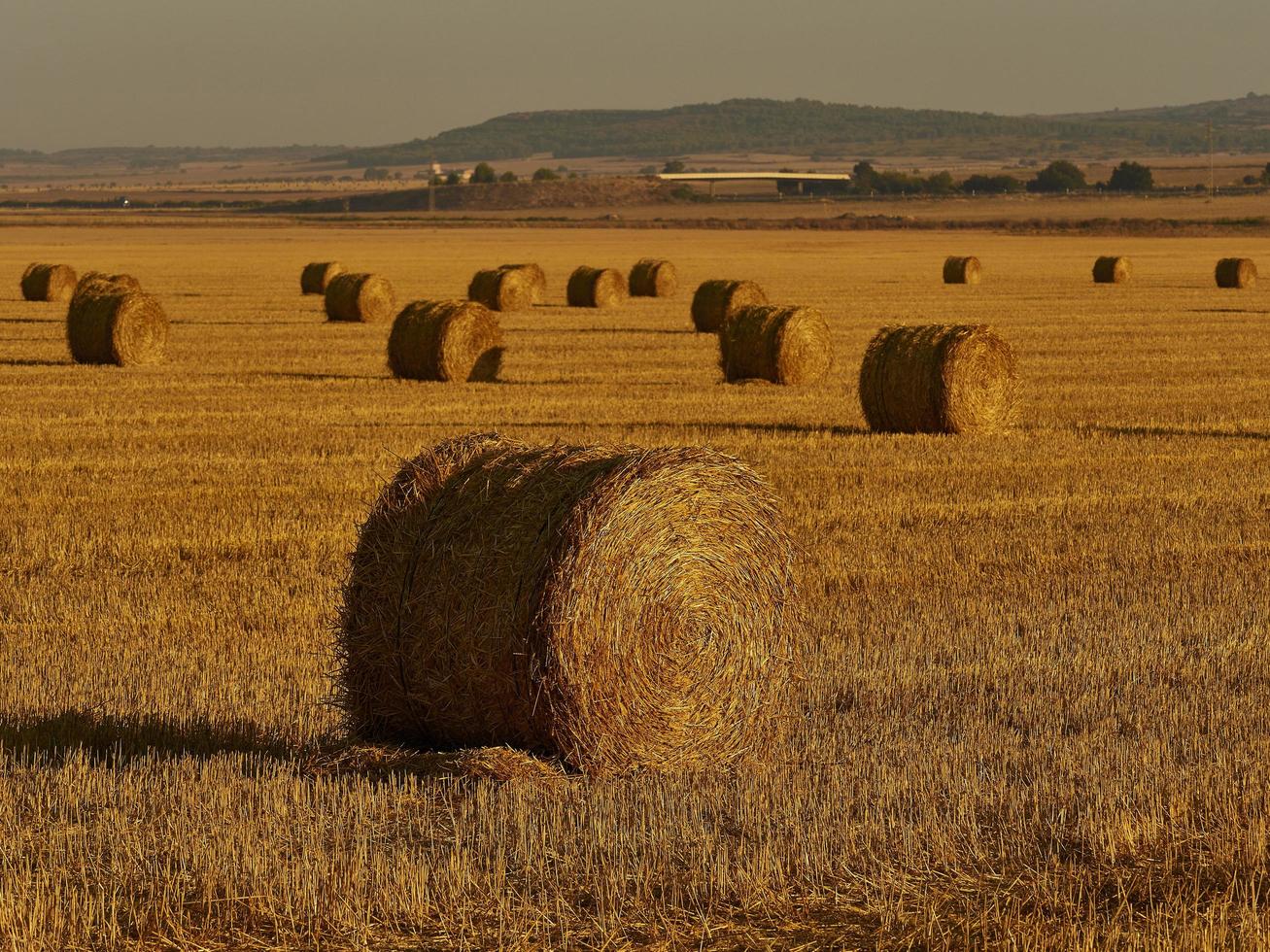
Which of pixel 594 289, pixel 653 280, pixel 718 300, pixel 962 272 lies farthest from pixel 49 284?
pixel 962 272

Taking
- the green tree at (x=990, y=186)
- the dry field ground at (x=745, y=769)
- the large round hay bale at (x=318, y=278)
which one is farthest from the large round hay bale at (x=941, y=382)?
the green tree at (x=990, y=186)

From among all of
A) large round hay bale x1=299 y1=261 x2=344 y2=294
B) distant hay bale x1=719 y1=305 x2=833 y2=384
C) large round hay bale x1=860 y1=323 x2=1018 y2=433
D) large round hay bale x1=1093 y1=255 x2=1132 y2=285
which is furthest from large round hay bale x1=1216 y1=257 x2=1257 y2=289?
large round hay bale x1=860 y1=323 x2=1018 y2=433

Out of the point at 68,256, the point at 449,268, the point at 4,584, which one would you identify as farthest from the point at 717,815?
the point at 68,256

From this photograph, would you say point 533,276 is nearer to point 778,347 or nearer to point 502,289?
point 502,289

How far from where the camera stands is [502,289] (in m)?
39.1

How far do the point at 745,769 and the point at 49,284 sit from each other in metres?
37.3

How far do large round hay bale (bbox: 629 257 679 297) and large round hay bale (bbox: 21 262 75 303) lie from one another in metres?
12.7

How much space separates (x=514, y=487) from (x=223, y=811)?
1.79 metres

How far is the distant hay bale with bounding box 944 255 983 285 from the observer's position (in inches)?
1993

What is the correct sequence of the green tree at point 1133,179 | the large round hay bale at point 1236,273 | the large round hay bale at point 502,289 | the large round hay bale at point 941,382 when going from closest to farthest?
1. the large round hay bale at point 941,382
2. the large round hay bale at point 502,289
3. the large round hay bale at point 1236,273
4. the green tree at point 1133,179

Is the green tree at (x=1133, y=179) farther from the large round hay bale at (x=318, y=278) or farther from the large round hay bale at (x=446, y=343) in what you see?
the large round hay bale at (x=446, y=343)

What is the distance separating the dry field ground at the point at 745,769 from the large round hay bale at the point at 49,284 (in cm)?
1886

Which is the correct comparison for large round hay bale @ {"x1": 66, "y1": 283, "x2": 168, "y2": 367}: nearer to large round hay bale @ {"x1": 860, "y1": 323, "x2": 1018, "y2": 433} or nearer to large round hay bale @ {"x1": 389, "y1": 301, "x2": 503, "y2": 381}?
large round hay bale @ {"x1": 389, "y1": 301, "x2": 503, "y2": 381}

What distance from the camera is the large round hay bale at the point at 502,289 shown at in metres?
39.1
